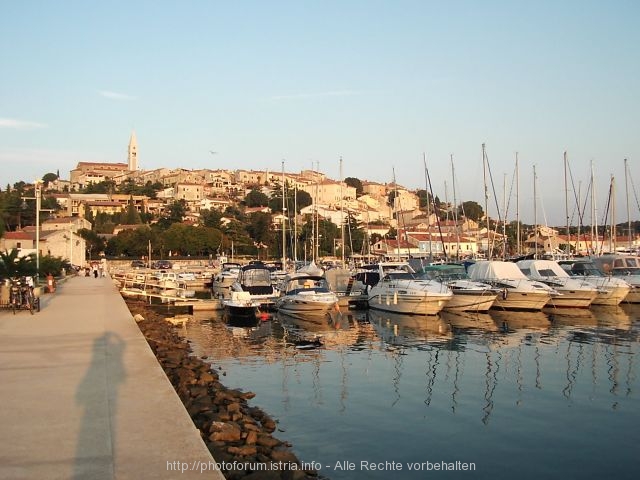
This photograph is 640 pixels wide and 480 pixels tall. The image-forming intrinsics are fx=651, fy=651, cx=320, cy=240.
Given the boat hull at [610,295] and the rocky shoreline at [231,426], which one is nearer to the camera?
the rocky shoreline at [231,426]

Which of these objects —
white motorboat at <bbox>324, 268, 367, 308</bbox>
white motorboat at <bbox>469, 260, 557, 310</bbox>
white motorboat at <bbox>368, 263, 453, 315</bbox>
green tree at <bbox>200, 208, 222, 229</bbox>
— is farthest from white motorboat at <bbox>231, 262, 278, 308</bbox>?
green tree at <bbox>200, 208, 222, 229</bbox>

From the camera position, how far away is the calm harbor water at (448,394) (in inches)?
457

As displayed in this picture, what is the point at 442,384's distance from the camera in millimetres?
17422

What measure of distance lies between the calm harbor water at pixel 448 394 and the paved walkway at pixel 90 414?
2986 mm

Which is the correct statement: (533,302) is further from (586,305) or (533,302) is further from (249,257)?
(249,257)

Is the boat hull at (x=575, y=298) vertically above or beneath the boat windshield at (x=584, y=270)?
beneath

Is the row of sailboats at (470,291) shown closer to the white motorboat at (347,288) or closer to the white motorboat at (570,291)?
the white motorboat at (570,291)

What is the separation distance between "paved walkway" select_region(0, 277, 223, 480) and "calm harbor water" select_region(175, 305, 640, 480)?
9.80 ft

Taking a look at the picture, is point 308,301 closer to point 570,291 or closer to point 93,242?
point 570,291

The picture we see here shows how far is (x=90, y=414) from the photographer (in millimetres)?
9586

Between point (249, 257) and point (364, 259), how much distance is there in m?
43.0

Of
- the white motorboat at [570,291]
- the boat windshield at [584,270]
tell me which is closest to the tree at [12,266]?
the white motorboat at [570,291]

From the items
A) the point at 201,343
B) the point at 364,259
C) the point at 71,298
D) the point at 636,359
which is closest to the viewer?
the point at 636,359

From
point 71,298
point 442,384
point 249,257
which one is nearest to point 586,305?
point 442,384
